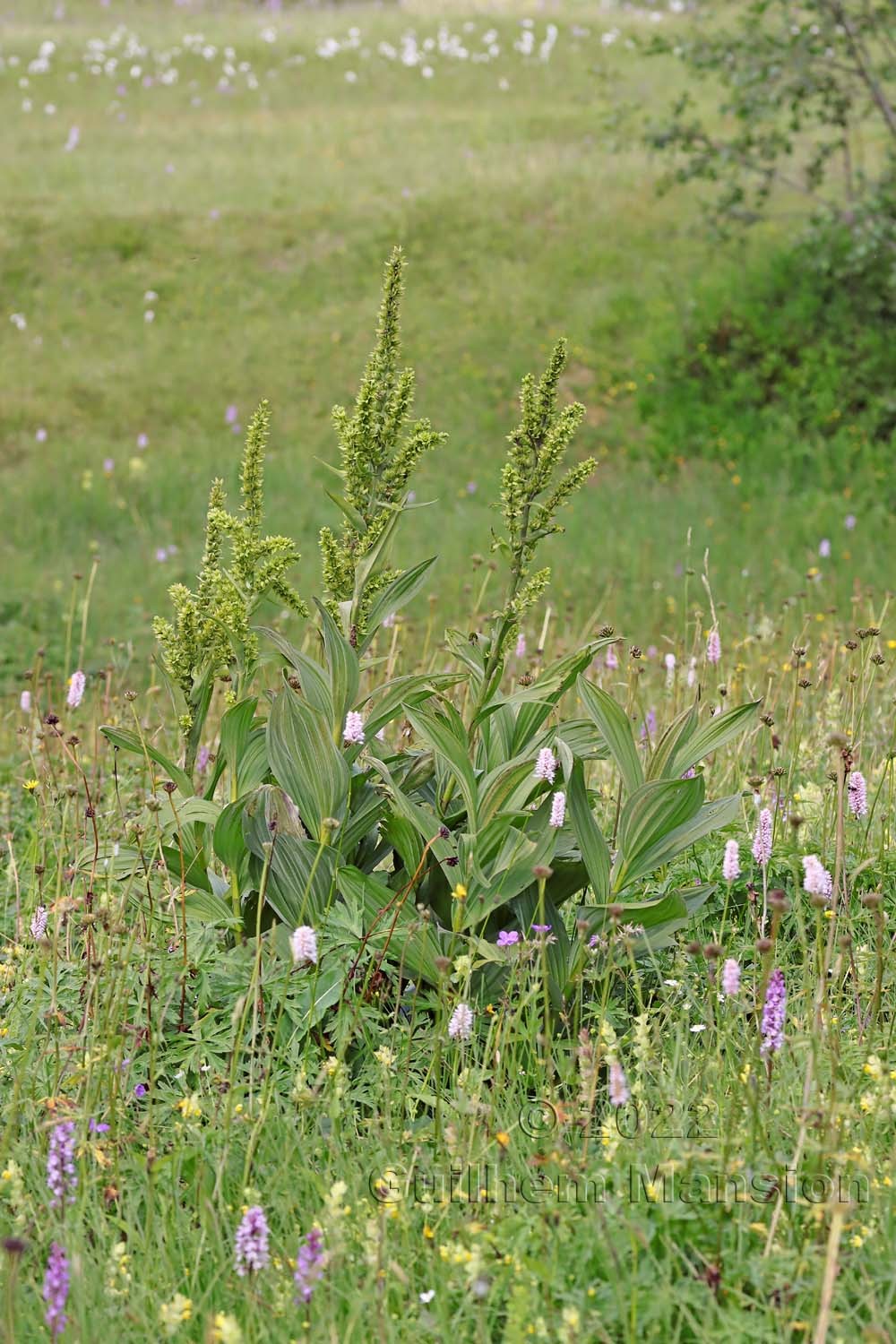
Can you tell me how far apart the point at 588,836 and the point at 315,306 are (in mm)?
13706

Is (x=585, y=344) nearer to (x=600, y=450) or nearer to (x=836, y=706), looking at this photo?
(x=600, y=450)

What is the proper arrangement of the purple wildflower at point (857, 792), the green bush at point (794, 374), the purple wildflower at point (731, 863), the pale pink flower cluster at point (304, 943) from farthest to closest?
1. the green bush at point (794, 374)
2. the purple wildflower at point (857, 792)
3. the purple wildflower at point (731, 863)
4. the pale pink flower cluster at point (304, 943)

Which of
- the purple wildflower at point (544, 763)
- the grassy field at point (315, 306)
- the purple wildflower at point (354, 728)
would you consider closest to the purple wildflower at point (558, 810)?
the purple wildflower at point (544, 763)

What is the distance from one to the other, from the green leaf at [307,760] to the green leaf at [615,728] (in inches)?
23.2

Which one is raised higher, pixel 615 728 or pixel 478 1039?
pixel 615 728

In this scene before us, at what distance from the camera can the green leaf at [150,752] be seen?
3.04 meters

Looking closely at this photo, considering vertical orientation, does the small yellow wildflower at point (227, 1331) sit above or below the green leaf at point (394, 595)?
below

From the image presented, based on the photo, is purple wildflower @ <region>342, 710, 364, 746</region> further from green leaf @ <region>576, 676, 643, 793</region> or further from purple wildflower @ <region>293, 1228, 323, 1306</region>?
purple wildflower @ <region>293, 1228, 323, 1306</region>

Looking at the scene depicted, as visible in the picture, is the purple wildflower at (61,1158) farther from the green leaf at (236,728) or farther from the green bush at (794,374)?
the green bush at (794,374)

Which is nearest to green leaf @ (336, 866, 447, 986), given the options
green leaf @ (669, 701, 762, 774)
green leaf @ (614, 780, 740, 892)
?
green leaf @ (614, 780, 740, 892)

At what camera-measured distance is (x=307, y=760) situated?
9.94ft

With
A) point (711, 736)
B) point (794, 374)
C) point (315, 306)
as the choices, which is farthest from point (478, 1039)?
point (315, 306)

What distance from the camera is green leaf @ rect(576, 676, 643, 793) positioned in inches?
119

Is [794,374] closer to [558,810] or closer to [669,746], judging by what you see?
[669,746]
